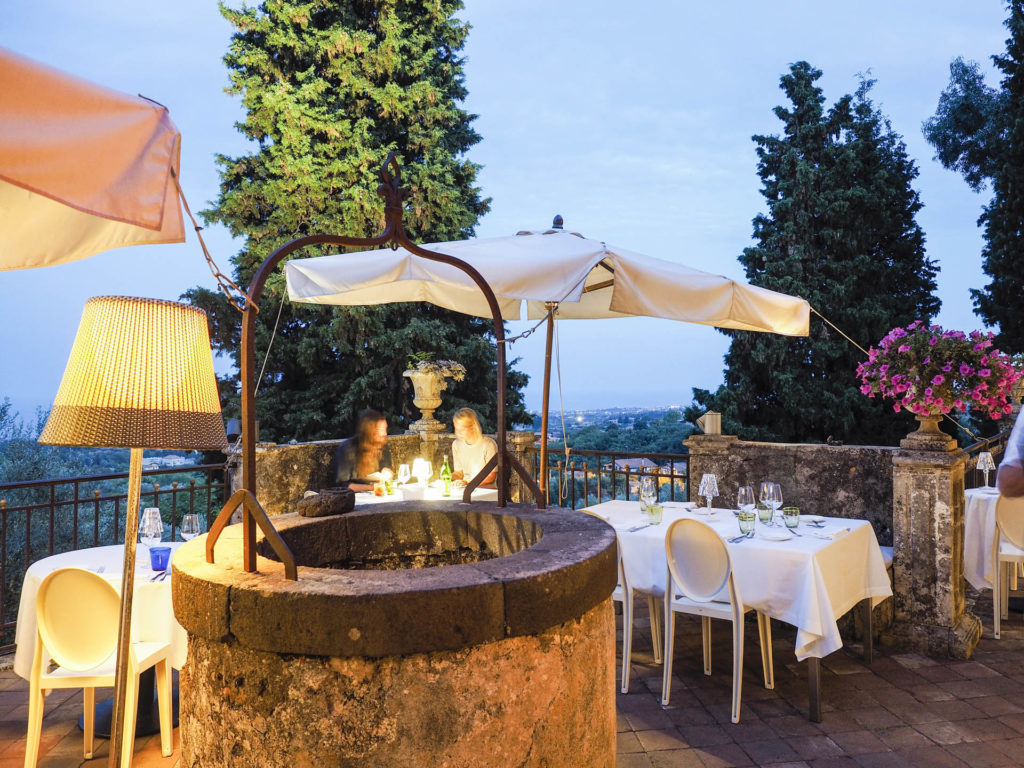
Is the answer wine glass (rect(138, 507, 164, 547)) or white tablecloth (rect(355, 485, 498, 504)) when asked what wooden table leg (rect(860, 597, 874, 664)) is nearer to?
white tablecloth (rect(355, 485, 498, 504))

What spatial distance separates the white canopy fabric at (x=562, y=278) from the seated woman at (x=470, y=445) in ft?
5.88

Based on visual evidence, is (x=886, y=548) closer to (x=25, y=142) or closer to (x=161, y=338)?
(x=161, y=338)

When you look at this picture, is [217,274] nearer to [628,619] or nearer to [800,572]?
[628,619]

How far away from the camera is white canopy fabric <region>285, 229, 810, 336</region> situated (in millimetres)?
3291

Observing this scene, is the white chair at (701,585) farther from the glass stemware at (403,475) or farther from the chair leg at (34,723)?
the chair leg at (34,723)

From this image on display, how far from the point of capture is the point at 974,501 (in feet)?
17.3

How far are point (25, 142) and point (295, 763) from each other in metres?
1.52

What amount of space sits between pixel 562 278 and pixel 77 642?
270 centimetres

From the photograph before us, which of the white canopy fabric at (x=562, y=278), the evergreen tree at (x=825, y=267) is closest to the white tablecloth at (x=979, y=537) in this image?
the white canopy fabric at (x=562, y=278)

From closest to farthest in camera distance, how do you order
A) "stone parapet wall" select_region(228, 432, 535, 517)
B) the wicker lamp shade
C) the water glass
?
the wicker lamp shade < the water glass < "stone parapet wall" select_region(228, 432, 535, 517)

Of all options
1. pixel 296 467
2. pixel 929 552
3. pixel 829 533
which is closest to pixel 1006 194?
pixel 929 552

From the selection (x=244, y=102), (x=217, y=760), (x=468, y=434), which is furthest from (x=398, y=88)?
(x=217, y=760)

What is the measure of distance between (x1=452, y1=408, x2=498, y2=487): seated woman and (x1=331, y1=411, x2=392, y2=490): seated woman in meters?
0.68

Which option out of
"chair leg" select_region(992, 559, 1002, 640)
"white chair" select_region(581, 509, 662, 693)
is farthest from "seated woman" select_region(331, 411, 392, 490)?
"chair leg" select_region(992, 559, 1002, 640)
